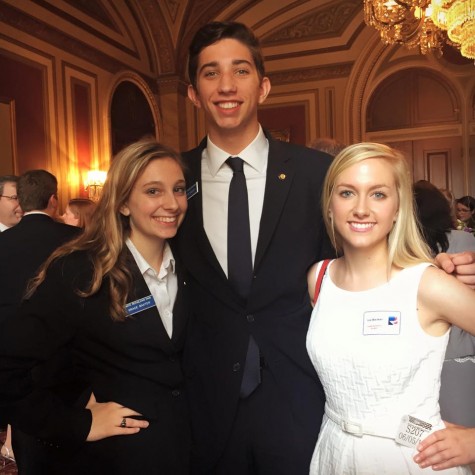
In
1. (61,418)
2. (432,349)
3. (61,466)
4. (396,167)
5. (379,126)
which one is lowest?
(61,466)

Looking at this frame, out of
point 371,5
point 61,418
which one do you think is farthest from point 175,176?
point 371,5

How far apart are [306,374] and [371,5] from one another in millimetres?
4862

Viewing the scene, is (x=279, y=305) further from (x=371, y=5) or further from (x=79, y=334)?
(x=371, y=5)

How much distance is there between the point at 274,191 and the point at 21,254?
1.80 meters

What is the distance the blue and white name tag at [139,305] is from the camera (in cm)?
167

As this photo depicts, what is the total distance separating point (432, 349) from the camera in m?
1.47

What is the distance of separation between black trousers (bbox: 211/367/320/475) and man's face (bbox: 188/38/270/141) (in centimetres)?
89

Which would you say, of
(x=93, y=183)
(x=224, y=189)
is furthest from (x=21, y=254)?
(x=93, y=183)

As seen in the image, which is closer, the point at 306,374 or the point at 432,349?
the point at 432,349

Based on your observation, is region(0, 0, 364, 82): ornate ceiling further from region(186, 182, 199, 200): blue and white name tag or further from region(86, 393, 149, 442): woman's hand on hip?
region(86, 393, 149, 442): woman's hand on hip

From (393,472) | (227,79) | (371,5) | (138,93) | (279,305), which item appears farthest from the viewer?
(138,93)

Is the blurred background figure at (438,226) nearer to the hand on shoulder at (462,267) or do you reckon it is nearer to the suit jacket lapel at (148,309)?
the hand on shoulder at (462,267)

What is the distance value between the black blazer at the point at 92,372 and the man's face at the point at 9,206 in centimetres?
303

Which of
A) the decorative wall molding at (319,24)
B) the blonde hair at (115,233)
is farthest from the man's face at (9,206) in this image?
the decorative wall molding at (319,24)
